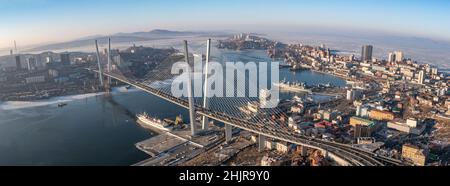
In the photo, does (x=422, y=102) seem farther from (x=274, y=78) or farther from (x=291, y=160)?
(x=291, y=160)

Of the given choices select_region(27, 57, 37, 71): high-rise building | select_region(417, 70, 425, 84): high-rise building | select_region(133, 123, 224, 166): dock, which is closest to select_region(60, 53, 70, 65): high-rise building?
select_region(27, 57, 37, 71): high-rise building

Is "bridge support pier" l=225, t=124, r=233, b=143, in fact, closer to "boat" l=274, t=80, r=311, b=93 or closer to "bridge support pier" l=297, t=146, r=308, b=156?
"bridge support pier" l=297, t=146, r=308, b=156

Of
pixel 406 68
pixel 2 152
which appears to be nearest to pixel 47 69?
pixel 2 152

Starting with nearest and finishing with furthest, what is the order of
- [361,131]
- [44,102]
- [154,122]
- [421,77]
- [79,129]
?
1. [361,131]
2. [79,129]
3. [154,122]
4. [44,102]
5. [421,77]

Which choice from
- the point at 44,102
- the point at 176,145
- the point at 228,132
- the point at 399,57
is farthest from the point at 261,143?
the point at 399,57

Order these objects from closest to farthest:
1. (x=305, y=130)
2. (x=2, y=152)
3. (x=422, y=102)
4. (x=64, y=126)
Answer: (x=2, y=152) → (x=305, y=130) → (x=64, y=126) → (x=422, y=102)

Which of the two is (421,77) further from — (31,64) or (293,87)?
(31,64)

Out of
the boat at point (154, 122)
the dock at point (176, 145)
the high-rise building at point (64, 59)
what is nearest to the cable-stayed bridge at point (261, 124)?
the dock at point (176, 145)
